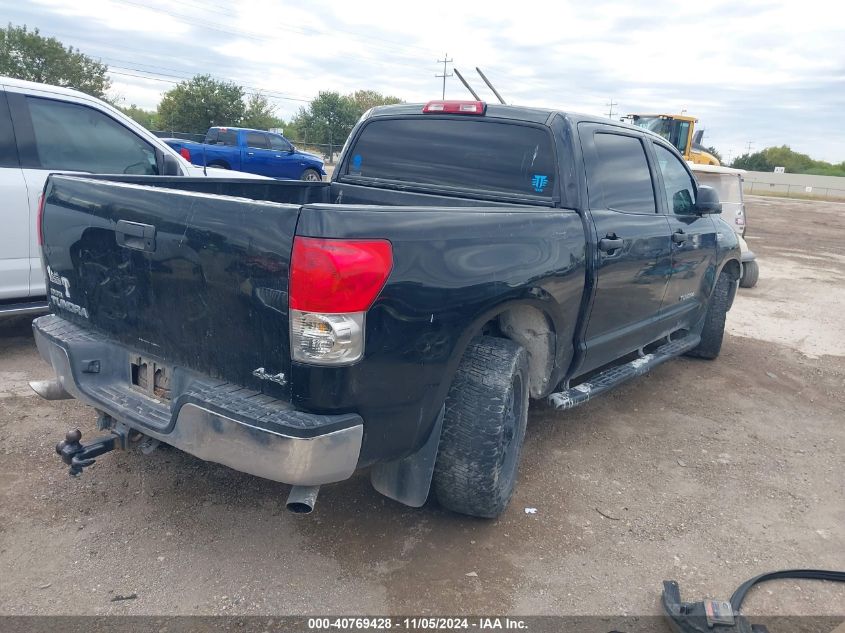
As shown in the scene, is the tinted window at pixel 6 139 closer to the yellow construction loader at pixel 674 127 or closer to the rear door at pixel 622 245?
the rear door at pixel 622 245

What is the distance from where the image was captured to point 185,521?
122 inches

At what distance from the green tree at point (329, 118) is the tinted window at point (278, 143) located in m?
30.3

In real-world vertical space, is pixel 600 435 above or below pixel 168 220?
below

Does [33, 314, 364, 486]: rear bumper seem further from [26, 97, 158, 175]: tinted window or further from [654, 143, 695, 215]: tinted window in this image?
[654, 143, 695, 215]: tinted window

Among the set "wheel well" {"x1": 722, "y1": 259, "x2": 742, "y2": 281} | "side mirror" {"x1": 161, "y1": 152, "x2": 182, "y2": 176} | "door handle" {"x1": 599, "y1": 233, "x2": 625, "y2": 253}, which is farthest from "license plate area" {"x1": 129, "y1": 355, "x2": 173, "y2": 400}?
"wheel well" {"x1": 722, "y1": 259, "x2": 742, "y2": 281}

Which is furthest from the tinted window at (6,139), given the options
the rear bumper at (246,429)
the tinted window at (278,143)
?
the tinted window at (278,143)

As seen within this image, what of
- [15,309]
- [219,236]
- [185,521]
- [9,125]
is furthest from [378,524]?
[9,125]

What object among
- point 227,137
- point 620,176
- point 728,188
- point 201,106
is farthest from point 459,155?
point 201,106

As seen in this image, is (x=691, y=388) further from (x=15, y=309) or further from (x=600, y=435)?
(x=15, y=309)

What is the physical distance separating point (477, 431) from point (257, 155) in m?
18.4

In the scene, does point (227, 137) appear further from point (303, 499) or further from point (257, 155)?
point (303, 499)

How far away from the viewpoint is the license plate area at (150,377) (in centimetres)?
277

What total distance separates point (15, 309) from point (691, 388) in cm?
512

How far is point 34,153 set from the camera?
16.0 ft
